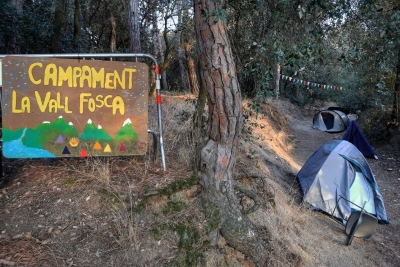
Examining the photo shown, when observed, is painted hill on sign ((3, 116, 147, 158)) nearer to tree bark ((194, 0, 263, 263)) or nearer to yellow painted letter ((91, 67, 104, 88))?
yellow painted letter ((91, 67, 104, 88))

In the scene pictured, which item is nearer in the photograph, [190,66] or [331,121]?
[190,66]

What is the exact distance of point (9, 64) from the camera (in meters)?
3.46

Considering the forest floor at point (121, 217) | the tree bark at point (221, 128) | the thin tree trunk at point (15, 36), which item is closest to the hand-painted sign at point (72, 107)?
the forest floor at point (121, 217)

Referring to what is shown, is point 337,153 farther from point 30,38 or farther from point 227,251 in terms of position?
point 30,38

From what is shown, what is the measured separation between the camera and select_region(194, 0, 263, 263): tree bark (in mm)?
3404

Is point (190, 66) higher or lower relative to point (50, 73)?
higher

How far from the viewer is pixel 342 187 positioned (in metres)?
8.05

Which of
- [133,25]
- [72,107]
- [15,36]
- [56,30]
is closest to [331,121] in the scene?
[133,25]

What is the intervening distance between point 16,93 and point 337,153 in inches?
299

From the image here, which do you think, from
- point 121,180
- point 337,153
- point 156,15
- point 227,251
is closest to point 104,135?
point 121,180

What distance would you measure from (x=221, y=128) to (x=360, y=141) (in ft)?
38.0

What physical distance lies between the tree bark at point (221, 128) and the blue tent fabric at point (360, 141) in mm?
11132

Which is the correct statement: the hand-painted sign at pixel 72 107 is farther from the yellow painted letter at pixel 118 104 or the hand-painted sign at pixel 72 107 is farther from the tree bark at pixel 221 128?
the tree bark at pixel 221 128

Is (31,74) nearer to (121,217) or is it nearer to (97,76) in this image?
(97,76)
